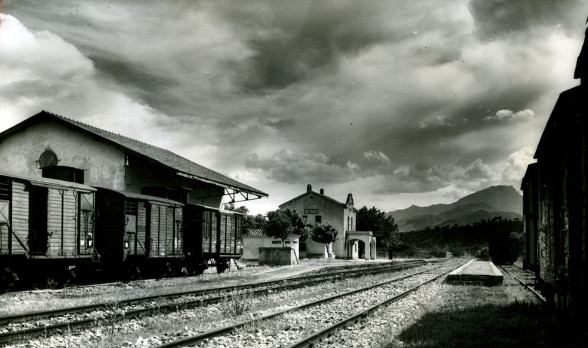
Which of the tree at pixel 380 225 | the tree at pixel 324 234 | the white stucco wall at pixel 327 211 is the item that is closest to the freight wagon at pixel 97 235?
the tree at pixel 324 234

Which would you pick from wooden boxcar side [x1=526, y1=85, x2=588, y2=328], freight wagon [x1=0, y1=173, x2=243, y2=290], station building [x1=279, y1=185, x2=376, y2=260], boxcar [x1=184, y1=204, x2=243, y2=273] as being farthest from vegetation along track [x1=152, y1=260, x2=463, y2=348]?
station building [x1=279, y1=185, x2=376, y2=260]

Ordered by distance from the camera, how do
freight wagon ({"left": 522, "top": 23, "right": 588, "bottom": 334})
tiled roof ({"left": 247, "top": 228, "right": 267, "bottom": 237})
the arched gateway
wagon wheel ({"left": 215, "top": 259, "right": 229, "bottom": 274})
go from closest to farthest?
freight wagon ({"left": 522, "top": 23, "right": 588, "bottom": 334}) → wagon wheel ({"left": 215, "top": 259, "right": 229, "bottom": 274}) → tiled roof ({"left": 247, "top": 228, "right": 267, "bottom": 237}) → the arched gateway

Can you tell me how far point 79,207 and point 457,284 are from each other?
13111mm

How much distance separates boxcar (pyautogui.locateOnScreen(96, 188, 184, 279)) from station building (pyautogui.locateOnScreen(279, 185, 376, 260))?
3580 centimetres

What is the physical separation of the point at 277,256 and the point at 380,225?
3767 cm

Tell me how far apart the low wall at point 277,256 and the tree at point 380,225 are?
119ft

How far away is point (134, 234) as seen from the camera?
60.2 ft

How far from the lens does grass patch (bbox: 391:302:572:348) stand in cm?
764

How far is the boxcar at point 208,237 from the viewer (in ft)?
75.3

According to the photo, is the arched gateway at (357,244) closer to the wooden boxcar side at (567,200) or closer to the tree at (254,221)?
the tree at (254,221)

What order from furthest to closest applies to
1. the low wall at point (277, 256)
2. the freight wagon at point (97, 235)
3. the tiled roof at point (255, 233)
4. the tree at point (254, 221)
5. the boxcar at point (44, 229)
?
the tree at point (254, 221) < the tiled roof at point (255, 233) < the low wall at point (277, 256) < the freight wagon at point (97, 235) < the boxcar at point (44, 229)

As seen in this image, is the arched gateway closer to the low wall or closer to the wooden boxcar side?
the low wall

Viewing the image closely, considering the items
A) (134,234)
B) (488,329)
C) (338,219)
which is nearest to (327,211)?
(338,219)

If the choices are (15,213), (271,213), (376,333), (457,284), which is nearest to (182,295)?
(15,213)
